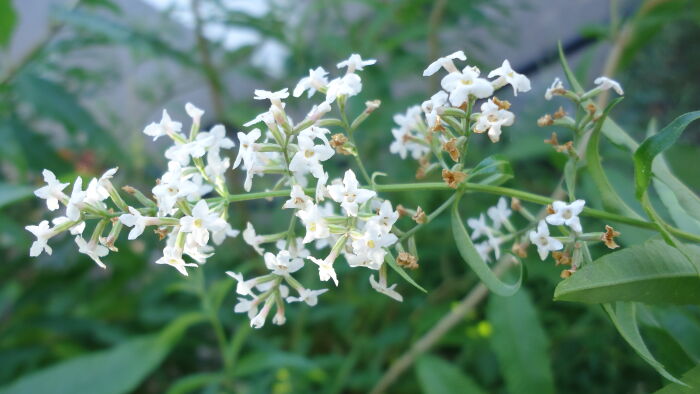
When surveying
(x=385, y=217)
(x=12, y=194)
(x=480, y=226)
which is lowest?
(x=12, y=194)

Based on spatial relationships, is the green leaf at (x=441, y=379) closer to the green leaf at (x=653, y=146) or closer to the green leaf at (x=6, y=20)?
the green leaf at (x=653, y=146)

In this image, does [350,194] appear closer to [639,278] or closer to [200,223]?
[200,223]

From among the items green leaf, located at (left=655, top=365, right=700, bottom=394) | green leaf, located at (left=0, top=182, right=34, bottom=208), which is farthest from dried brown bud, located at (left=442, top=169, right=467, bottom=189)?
green leaf, located at (left=0, top=182, right=34, bottom=208)

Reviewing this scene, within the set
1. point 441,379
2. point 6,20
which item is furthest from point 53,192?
point 6,20

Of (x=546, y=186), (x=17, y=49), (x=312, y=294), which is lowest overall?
(x=17, y=49)

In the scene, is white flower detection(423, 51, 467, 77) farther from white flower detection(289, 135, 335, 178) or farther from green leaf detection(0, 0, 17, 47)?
green leaf detection(0, 0, 17, 47)

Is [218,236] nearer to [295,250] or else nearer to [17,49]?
[295,250]

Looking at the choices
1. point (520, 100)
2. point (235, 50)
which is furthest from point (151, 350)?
point (520, 100)
